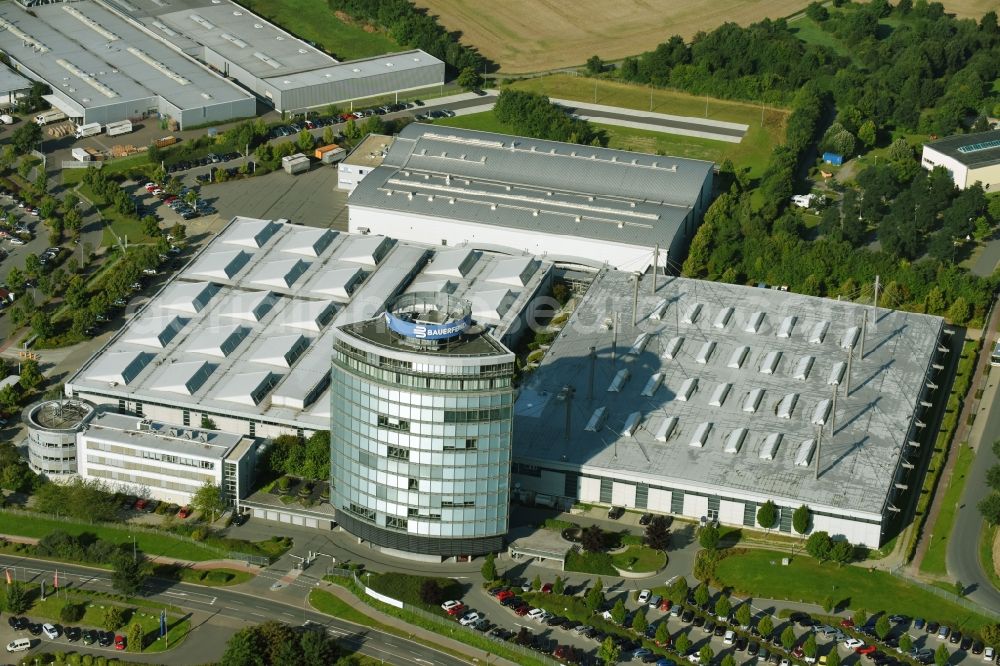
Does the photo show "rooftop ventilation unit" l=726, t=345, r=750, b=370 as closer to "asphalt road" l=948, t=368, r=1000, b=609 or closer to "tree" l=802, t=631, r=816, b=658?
"asphalt road" l=948, t=368, r=1000, b=609

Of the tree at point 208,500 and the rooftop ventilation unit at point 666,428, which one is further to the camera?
the rooftop ventilation unit at point 666,428

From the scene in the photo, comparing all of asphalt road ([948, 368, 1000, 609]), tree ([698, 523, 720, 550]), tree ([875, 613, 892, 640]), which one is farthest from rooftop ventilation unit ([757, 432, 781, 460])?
tree ([875, 613, 892, 640])

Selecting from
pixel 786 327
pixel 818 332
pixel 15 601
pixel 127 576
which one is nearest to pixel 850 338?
pixel 818 332

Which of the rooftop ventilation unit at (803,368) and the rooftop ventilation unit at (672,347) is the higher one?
the rooftop ventilation unit at (803,368)

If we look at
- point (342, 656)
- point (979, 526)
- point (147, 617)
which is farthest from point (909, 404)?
point (147, 617)

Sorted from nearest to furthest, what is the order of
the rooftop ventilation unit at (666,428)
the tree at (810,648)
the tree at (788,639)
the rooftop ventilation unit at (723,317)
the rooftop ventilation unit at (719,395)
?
1. the tree at (810,648)
2. the tree at (788,639)
3. the rooftop ventilation unit at (666,428)
4. the rooftop ventilation unit at (719,395)
5. the rooftop ventilation unit at (723,317)

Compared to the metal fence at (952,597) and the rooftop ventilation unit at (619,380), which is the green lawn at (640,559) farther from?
A: the rooftop ventilation unit at (619,380)

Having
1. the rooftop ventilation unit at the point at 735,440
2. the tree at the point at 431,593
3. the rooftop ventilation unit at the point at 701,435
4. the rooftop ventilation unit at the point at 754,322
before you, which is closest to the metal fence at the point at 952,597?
the rooftop ventilation unit at the point at 735,440
